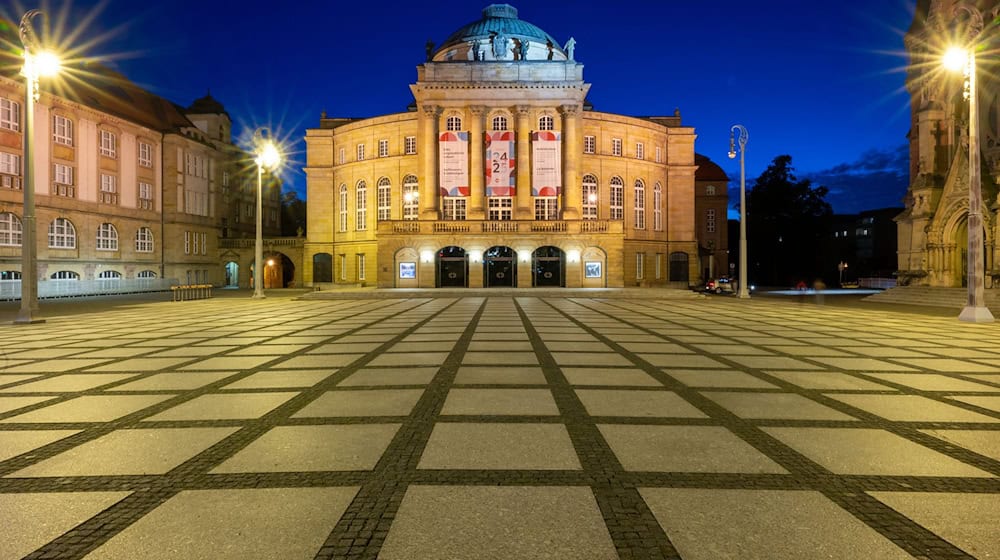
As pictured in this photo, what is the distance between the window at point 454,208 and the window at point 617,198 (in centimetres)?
1628

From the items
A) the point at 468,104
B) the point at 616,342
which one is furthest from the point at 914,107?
the point at 616,342

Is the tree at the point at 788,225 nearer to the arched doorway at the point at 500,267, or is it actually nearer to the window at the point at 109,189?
the arched doorway at the point at 500,267

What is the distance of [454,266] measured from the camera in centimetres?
4919

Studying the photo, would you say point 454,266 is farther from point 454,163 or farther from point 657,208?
point 657,208

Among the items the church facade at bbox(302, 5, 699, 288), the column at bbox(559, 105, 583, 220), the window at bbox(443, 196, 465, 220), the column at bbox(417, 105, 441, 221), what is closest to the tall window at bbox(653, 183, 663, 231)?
the church facade at bbox(302, 5, 699, 288)

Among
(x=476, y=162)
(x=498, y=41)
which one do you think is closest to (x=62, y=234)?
(x=476, y=162)

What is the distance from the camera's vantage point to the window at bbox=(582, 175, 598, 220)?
5597cm

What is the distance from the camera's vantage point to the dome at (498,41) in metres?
60.9

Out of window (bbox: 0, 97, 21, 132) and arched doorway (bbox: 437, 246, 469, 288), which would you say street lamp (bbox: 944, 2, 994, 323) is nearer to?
arched doorway (bbox: 437, 246, 469, 288)

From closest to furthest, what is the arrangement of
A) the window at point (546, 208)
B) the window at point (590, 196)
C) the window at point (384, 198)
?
the window at point (546, 208) → the window at point (590, 196) → the window at point (384, 198)

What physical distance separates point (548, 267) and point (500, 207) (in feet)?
26.9

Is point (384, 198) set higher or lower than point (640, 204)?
higher

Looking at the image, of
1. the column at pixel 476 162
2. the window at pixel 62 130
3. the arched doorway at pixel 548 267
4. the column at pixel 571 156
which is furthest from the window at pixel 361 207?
the window at pixel 62 130

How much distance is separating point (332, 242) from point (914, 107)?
54.0 meters
